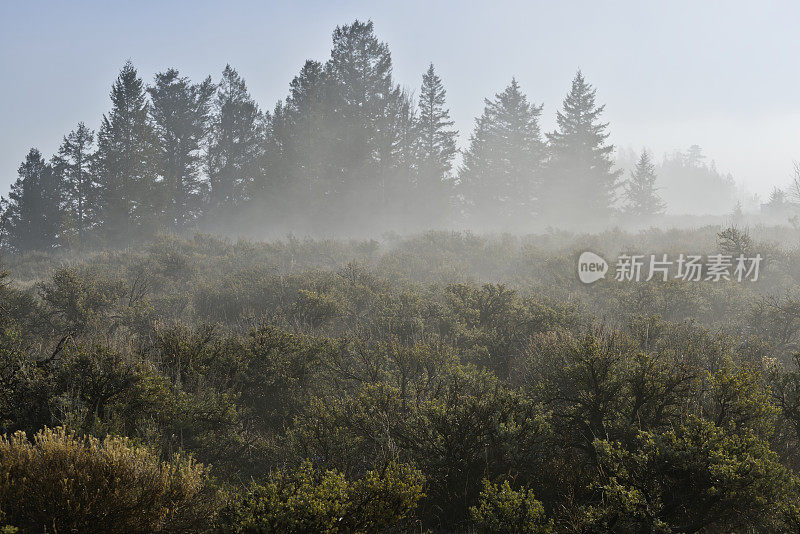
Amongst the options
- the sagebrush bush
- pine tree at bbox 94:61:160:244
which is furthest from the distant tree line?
the sagebrush bush

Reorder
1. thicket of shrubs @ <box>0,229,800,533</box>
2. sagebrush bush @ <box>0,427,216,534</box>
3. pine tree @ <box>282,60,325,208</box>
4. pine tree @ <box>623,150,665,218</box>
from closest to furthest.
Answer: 1. sagebrush bush @ <box>0,427,216,534</box>
2. thicket of shrubs @ <box>0,229,800,533</box>
3. pine tree @ <box>282,60,325,208</box>
4. pine tree @ <box>623,150,665,218</box>

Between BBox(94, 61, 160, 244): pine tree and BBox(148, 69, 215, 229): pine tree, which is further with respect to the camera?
BBox(148, 69, 215, 229): pine tree

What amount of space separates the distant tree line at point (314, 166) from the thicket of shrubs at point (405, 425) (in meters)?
20.2

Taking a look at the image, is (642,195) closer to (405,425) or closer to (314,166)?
(314,166)

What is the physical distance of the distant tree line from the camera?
2491 centimetres

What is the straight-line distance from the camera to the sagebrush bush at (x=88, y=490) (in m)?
2.37

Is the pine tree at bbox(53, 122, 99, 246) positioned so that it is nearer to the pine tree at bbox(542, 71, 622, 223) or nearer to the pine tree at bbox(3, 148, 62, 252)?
the pine tree at bbox(3, 148, 62, 252)

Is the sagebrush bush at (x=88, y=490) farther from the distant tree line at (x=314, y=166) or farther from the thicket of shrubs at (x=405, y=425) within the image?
the distant tree line at (x=314, y=166)

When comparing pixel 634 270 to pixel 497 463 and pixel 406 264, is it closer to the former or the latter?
pixel 406 264

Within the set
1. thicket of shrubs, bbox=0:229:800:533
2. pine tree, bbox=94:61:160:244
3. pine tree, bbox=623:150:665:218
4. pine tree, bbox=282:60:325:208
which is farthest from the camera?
pine tree, bbox=623:150:665:218

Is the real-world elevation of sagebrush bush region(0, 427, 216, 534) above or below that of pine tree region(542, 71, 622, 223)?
below

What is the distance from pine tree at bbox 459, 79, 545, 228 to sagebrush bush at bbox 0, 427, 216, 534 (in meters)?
31.0

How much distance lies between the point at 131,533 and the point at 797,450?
18.2 feet

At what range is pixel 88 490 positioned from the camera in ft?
8.09
